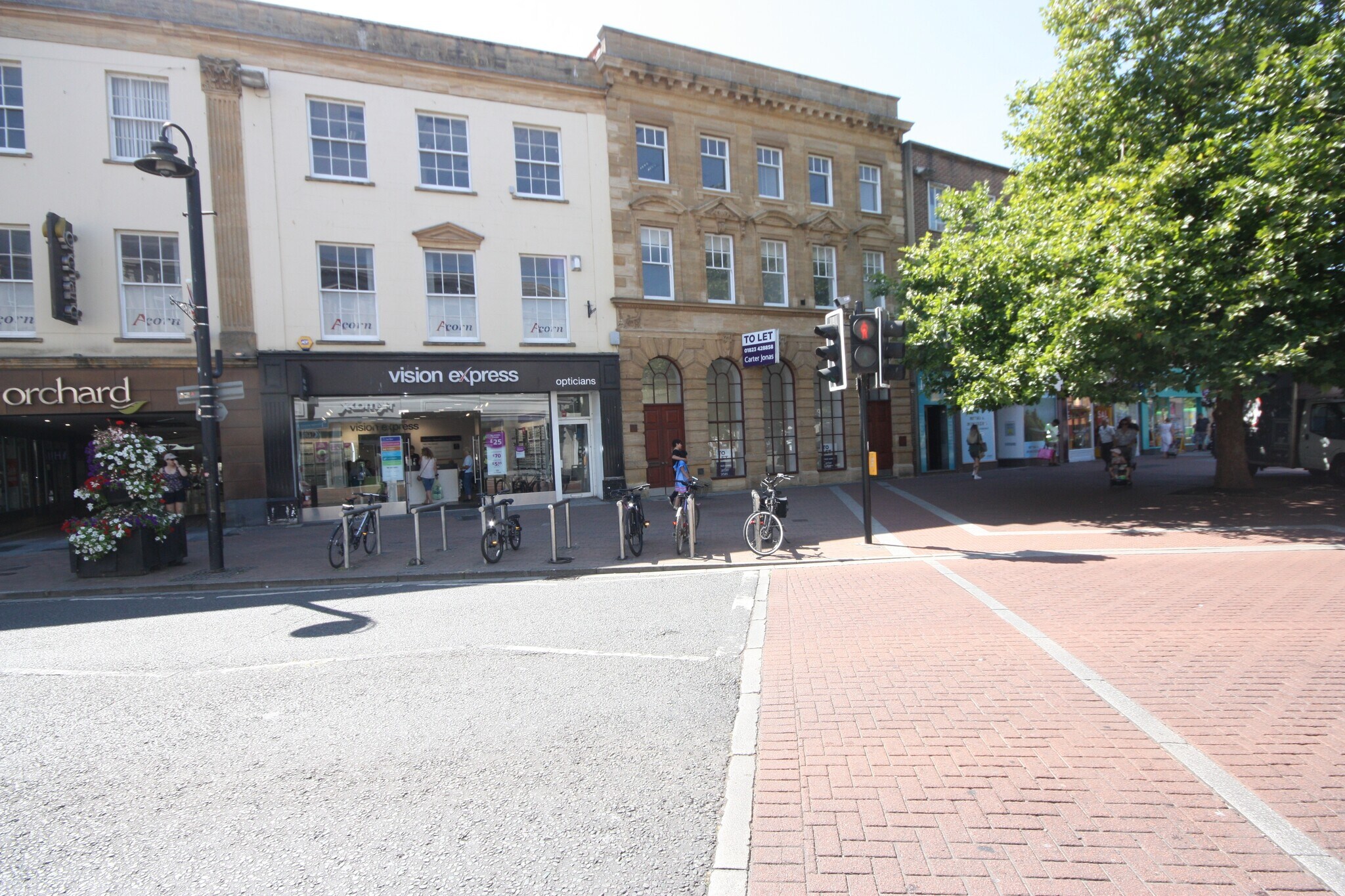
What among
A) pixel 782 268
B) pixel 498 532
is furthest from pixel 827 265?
pixel 498 532

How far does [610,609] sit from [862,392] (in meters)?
5.45

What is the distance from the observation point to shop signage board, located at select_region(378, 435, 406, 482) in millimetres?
17688

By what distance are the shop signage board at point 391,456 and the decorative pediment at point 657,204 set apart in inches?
346

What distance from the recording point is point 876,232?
23828 mm

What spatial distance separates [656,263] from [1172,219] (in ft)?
39.7

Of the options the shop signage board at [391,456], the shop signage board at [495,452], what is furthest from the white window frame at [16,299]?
the shop signage board at [495,452]

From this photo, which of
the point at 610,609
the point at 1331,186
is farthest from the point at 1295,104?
the point at 610,609

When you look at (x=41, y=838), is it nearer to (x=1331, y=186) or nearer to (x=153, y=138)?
(x=1331, y=186)

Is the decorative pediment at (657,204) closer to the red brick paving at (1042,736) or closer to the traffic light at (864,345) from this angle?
the traffic light at (864,345)

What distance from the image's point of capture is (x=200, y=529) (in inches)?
658

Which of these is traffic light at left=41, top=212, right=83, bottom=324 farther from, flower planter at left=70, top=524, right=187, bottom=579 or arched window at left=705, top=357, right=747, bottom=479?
arched window at left=705, top=357, right=747, bottom=479

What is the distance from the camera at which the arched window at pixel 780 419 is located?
2212cm

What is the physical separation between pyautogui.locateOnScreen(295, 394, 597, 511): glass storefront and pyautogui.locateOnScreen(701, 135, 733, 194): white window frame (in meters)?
7.26

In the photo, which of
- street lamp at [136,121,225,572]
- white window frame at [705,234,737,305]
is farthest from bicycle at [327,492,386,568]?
white window frame at [705,234,737,305]
